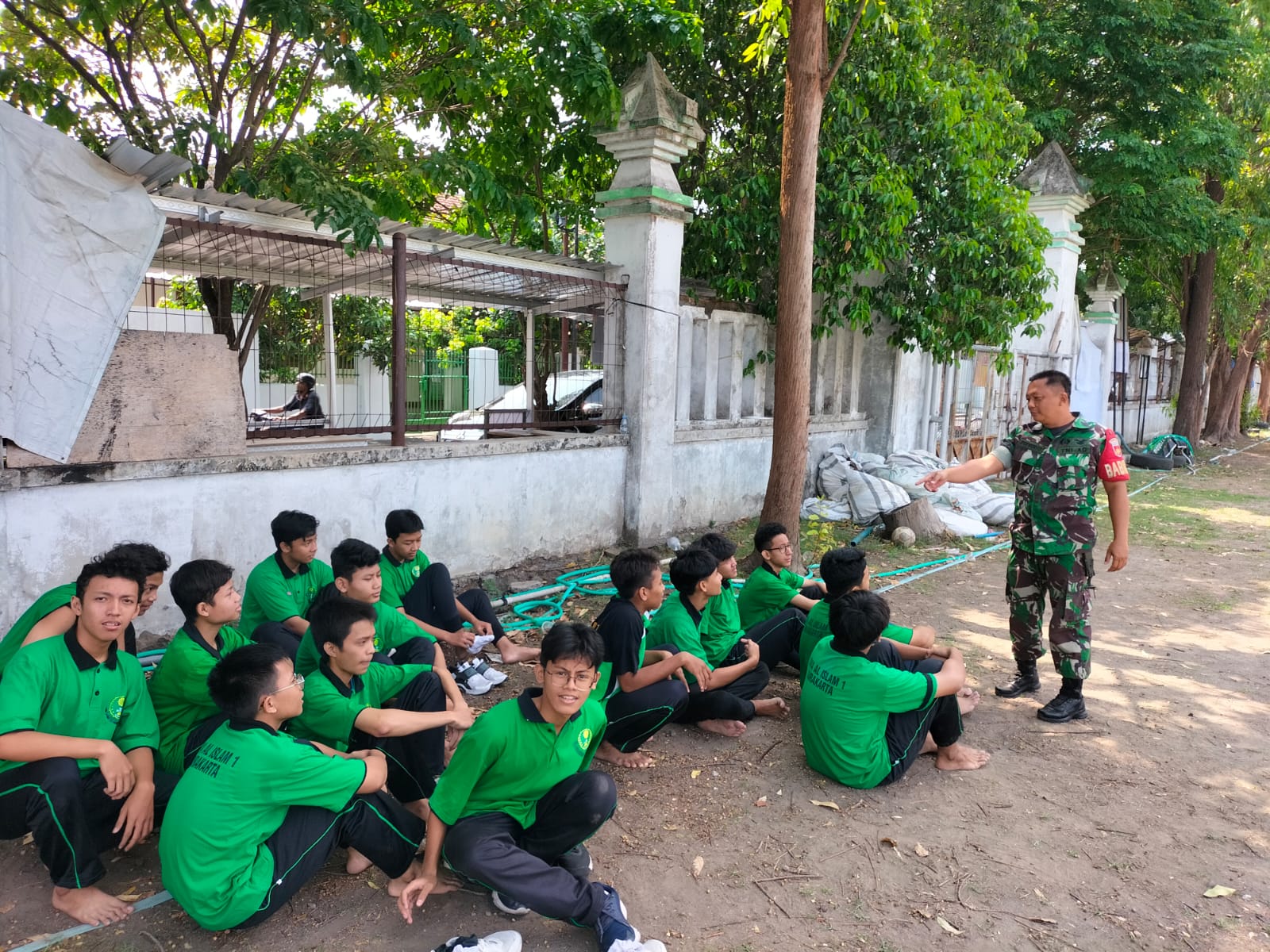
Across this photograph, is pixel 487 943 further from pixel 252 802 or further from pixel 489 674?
pixel 489 674

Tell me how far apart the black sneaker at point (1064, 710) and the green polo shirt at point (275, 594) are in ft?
11.9

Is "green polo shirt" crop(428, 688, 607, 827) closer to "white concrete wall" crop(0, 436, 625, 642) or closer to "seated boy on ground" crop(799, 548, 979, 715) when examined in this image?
"seated boy on ground" crop(799, 548, 979, 715)

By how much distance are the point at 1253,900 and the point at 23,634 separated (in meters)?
4.27

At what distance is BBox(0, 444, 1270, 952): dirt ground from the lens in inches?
104

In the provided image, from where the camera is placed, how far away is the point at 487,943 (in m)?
2.41

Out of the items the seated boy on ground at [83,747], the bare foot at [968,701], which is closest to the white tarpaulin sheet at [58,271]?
the seated boy on ground at [83,747]

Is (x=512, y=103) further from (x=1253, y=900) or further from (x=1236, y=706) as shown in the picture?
(x=1253, y=900)

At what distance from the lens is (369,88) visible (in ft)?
18.3

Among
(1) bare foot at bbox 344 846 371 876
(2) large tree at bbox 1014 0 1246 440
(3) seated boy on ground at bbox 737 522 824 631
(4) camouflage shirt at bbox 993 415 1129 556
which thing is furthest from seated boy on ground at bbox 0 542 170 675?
(2) large tree at bbox 1014 0 1246 440

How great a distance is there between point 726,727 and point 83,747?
8.55ft

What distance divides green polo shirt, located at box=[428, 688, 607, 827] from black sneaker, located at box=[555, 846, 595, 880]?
218 mm

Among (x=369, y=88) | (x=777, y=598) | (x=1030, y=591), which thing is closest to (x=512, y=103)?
(x=369, y=88)

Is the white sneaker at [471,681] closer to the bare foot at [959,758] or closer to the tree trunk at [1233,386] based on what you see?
the bare foot at [959,758]

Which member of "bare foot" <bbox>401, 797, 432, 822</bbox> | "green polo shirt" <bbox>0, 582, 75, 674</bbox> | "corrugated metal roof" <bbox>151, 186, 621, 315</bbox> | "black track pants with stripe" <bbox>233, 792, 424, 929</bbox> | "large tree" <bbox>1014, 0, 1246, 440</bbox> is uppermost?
"large tree" <bbox>1014, 0, 1246, 440</bbox>
